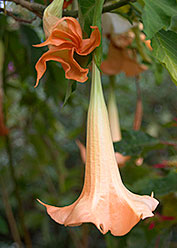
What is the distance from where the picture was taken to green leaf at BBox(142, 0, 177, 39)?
0.33 meters

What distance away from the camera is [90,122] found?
35cm

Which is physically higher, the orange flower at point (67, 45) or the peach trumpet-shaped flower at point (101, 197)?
the orange flower at point (67, 45)

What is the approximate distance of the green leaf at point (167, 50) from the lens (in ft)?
1.14

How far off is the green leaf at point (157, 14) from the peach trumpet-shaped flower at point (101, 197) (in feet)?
0.25

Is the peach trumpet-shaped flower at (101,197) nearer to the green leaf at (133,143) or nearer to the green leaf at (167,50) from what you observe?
the green leaf at (167,50)

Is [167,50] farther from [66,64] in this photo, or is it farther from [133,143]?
[133,143]

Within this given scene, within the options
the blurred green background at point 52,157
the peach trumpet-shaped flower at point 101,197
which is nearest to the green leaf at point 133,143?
the blurred green background at point 52,157

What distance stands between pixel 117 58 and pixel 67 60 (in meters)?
0.43

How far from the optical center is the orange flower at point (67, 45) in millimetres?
303

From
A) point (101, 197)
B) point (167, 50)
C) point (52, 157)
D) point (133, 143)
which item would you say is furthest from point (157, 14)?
point (52, 157)

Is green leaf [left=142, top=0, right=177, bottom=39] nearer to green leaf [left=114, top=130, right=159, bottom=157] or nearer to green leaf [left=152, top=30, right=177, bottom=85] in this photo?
green leaf [left=152, top=30, right=177, bottom=85]

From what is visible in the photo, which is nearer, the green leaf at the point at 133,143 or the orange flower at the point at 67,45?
the orange flower at the point at 67,45

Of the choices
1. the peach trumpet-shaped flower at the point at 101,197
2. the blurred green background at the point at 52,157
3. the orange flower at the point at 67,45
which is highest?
the orange flower at the point at 67,45

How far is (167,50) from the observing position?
36 cm
